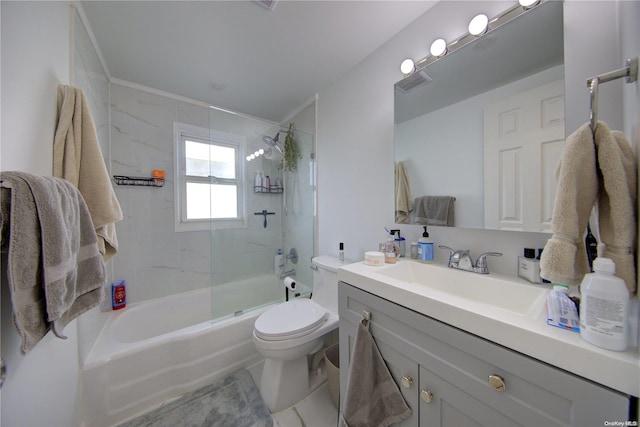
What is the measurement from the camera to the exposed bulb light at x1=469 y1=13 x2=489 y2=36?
966mm

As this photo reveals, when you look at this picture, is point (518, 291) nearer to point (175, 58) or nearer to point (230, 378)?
point (230, 378)

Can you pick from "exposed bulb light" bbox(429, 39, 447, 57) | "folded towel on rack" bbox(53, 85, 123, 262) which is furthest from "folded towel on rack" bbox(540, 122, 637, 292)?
"folded towel on rack" bbox(53, 85, 123, 262)

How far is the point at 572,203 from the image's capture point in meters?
0.49

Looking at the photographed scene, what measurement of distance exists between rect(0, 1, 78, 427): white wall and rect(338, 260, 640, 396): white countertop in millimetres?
1202

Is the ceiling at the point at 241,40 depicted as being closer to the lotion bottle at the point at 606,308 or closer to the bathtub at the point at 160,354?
the lotion bottle at the point at 606,308

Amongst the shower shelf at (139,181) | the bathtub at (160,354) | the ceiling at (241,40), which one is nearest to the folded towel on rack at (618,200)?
the ceiling at (241,40)

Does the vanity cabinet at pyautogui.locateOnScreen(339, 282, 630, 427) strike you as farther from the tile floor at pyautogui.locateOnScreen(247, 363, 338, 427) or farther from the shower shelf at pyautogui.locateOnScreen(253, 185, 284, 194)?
the shower shelf at pyautogui.locateOnScreen(253, 185, 284, 194)

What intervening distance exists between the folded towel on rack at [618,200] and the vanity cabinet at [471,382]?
25cm

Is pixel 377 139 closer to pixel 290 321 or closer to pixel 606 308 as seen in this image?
pixel 606 308

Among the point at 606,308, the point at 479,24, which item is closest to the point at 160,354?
the point at 606,308

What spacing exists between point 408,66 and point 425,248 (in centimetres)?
110

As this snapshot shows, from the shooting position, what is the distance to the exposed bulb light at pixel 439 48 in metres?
1.10

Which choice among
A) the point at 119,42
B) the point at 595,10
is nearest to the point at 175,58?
the point at 119,42

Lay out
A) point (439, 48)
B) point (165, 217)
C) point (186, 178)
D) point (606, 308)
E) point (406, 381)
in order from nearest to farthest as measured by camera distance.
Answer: point (606, 308)
point (406, 381)
point (439, 48)
point (165, 217)
point (186, 178)
